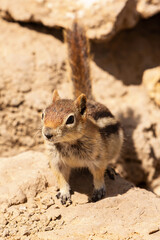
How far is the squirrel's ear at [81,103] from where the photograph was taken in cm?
382

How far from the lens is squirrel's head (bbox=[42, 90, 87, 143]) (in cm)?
348

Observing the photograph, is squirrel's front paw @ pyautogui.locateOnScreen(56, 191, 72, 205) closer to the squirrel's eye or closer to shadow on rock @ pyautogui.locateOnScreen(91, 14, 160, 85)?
the squirrel's eye

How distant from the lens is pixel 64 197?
3910 mm

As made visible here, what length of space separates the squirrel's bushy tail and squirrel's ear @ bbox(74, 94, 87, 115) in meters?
1.11

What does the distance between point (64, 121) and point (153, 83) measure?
115 inches

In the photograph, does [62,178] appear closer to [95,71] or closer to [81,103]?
[81,103]

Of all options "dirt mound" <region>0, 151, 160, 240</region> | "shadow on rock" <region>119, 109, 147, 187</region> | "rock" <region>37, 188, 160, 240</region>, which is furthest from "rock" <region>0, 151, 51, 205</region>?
"shadow on rock" <region>119, 109, 147, 187</region>

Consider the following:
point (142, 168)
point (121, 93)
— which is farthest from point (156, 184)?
point (121, 93)

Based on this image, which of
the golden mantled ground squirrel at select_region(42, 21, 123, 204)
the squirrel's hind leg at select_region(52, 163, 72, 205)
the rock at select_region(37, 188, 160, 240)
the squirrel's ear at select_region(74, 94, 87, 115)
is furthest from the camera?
the squirrel's hind leg at select_region(52, 163, 72, 205)

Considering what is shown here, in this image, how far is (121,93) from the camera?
621cm

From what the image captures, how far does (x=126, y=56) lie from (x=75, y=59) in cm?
188

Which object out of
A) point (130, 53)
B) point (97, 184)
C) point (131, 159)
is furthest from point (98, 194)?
point (130, 53)

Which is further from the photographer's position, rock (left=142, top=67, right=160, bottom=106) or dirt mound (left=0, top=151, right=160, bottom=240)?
rock (left=142, top=67, right=160, bottom=106)

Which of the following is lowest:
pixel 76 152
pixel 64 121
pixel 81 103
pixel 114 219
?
pixel 114 219
